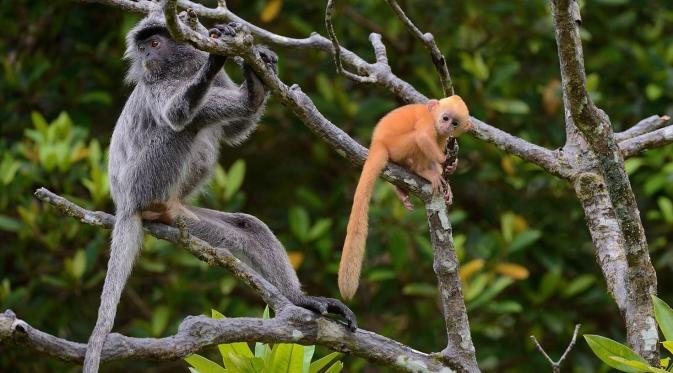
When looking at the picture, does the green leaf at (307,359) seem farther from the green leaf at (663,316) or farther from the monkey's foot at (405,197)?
the green leaf at (663,316)

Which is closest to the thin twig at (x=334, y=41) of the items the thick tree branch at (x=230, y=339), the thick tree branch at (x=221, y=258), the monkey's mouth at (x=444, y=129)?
the monkey's mouth at (x=444, y=129)

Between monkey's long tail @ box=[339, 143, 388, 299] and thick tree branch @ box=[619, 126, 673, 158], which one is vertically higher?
thick tree branch @ box=[619, 126, 673, 158]

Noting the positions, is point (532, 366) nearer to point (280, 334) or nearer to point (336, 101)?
point (336, 101)

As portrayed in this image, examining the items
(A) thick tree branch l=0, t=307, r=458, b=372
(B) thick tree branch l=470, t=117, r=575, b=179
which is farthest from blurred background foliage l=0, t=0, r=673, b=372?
(A) thick tree branch l=0, t=307, r=458, b=372

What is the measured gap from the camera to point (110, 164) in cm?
531

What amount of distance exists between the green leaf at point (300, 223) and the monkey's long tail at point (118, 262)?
238 centimetres

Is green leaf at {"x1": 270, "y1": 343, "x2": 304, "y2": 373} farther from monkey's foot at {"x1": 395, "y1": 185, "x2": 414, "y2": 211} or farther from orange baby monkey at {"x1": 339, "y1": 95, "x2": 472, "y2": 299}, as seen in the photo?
monkey's foot at {"x1": 395, "y1": 185, "x2": 414, "y2": 211}

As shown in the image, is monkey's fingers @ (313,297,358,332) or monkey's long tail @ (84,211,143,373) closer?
monkey's fingers @ (313,297,358,332)

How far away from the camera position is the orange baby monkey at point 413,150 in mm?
4031

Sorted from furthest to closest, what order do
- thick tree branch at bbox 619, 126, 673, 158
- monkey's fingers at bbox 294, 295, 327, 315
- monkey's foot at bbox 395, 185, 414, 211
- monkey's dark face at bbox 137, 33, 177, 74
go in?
monkey's dark face at bbox 137, 33, 177, 74
thick tree branch at bbox 619, 126, 673, 158
monkey's fingers at bbox 294, 295, 327, 315
monkey's foot at bbox 395, 185, 414, 211

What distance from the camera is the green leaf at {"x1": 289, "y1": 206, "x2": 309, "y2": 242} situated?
7215 millimetres

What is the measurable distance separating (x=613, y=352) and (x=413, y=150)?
3.51 feet

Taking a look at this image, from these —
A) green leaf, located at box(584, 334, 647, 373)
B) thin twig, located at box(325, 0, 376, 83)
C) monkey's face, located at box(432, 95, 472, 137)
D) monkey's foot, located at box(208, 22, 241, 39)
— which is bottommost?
green leaf, located at box(584, 334, 647, 373)

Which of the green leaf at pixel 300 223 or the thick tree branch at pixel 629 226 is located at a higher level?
the green leaf at pixel 300 223
